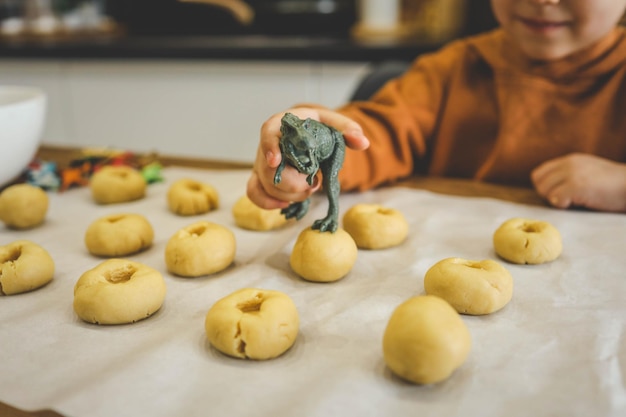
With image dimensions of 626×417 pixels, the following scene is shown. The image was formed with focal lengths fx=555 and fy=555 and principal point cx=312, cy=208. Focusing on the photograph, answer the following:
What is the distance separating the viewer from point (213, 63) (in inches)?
94.0

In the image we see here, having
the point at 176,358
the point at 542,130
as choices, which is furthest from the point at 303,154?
the point at 542,130

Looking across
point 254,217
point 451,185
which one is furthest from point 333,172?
point 451,185

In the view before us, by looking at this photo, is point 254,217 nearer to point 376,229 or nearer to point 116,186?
point 376,229

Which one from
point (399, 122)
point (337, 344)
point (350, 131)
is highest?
point (350, 131)

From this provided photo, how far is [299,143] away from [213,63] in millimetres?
1757

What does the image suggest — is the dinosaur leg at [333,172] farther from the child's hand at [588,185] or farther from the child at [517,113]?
the child's hand at [588,185]

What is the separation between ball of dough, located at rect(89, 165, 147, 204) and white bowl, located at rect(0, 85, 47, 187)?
159mm

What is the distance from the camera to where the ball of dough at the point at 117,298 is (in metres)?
0.79

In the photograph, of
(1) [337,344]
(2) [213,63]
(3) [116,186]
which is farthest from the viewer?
A: (2) [213,63]

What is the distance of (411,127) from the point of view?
1476 mm

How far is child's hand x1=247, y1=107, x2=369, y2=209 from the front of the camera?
2.84 ft

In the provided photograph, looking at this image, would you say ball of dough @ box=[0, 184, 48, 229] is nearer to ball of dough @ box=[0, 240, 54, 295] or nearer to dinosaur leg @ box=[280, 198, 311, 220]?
ball of dough @ box=[0, 240, 54, 295]

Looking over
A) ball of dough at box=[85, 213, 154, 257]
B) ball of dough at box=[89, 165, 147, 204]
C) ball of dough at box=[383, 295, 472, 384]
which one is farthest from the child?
ball of dough at box=[89, 165, 147, 204]

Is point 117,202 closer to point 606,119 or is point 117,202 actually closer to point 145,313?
point 145,313
